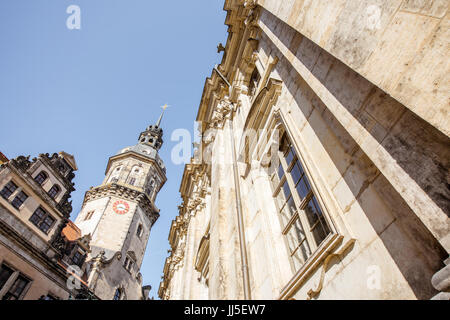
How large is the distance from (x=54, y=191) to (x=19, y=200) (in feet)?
13.3

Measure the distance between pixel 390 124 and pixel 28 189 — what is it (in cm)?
2672

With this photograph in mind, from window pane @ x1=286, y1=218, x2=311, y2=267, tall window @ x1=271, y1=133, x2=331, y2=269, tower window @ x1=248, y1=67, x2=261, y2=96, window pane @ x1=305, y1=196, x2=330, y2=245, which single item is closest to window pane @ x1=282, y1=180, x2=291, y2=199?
tall window @ x1=271, y1=133, x2=331, y2=269

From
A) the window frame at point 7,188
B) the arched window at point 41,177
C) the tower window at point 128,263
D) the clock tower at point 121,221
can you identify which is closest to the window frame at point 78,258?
the clock tower at point 121,221

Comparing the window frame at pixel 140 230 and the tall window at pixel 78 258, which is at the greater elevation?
the window frame at pixel 140 230

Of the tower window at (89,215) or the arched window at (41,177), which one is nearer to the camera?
the arched window at (41,177)

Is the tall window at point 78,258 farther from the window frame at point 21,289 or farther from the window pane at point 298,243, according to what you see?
the window pane at point 298,243

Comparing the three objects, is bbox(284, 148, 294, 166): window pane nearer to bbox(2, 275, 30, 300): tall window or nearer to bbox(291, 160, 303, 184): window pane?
bbox(291, 160, 303, 184): window pane

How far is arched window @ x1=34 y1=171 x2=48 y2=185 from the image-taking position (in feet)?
74.8

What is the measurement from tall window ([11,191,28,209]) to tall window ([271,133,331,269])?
2305 centimetres

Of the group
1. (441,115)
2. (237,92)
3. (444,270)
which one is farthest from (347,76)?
(237,92)

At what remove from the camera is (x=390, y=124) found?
2180 mm

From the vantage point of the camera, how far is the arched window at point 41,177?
22788 millimetres

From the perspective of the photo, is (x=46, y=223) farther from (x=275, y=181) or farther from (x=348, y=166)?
(x=348, y=166)
